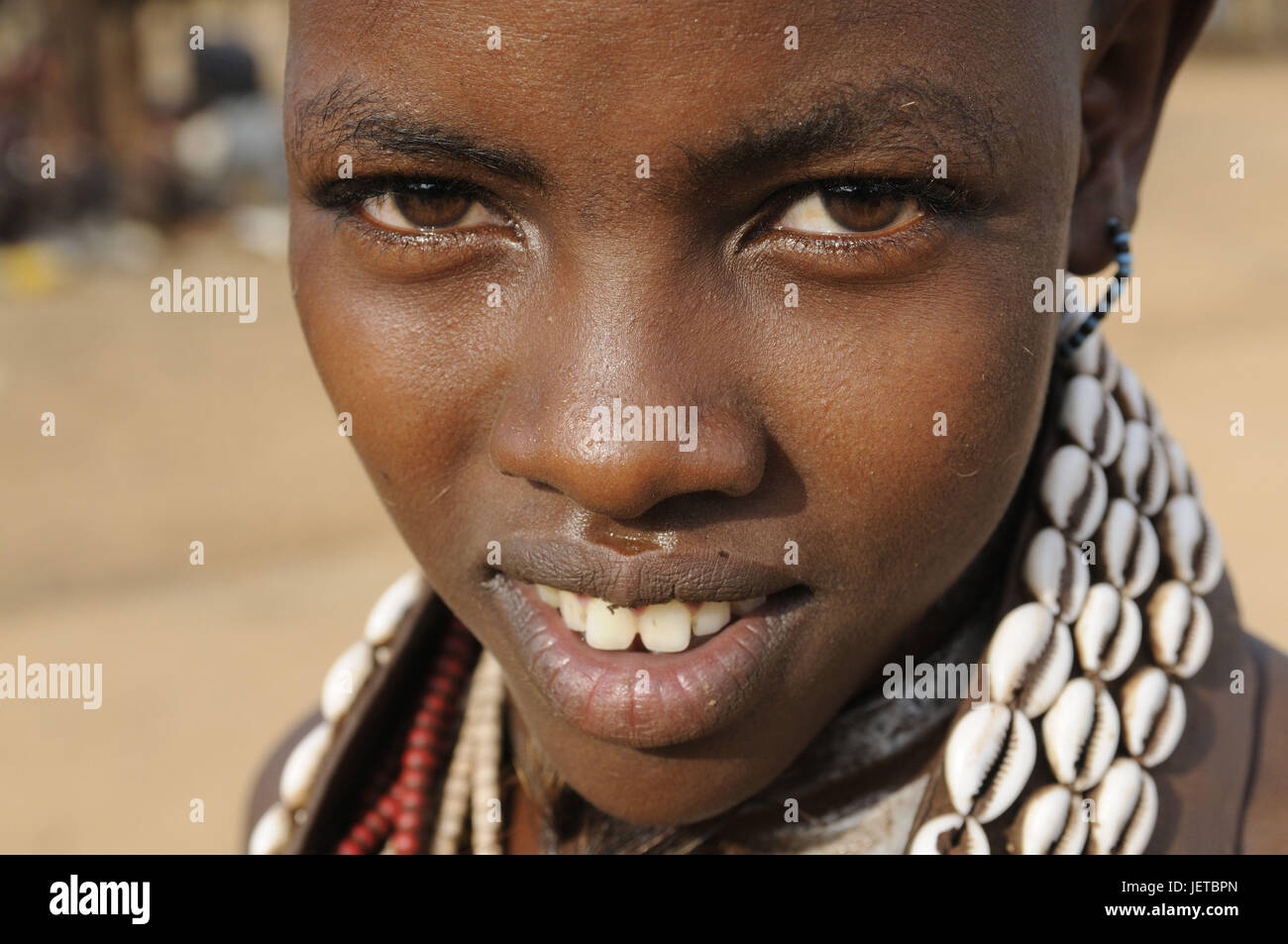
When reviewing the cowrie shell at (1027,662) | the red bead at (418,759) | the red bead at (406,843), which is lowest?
the red bead at (406,843)

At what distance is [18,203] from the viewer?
1091cm

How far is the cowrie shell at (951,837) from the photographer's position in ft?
4.71

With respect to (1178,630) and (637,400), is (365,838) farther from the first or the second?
(1178,630)

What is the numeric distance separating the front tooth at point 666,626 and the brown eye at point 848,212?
387 mm

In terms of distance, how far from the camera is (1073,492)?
155 centimetres

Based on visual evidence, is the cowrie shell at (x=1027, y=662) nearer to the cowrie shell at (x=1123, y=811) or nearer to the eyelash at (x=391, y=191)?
the cowrie shell at (x=1123, y=811)

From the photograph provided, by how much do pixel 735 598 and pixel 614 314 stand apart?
11.8 inches

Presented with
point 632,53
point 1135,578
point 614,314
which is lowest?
point 1135,578

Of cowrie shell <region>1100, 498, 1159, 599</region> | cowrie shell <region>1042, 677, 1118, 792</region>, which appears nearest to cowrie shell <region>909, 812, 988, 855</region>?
cowrie shell <region>1042, 677, 1118, 792</region>

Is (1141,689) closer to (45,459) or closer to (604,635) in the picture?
(604,635)

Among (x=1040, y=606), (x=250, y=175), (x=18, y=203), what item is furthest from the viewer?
(x=250, y=175)

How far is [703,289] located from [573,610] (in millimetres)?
368

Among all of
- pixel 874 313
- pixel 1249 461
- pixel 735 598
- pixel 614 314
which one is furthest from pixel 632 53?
pixel 1249 461

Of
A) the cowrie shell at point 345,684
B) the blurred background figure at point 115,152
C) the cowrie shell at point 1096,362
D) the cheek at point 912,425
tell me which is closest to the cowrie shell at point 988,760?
the cheek at point 912,425
